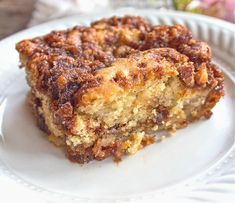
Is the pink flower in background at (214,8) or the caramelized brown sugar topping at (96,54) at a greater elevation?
the caramelized brown sugar topping at (96,54)

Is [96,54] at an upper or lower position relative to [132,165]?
upper

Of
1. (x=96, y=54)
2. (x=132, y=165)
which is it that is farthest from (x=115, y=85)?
(x=132, y=165)

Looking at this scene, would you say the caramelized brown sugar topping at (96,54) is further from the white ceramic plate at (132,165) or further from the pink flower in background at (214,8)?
the pink flower in background at (214,8)

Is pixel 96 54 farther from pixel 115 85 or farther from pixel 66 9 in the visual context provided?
pixel 66 9

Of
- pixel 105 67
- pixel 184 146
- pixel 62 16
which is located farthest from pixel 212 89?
pixel 62 16

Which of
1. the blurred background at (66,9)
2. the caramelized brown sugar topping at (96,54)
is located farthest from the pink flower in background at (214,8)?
the caramelized brown sugar topping at (96,54)

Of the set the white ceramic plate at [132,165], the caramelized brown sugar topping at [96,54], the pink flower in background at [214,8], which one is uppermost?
the caramelized brown sugar topping at [96,54]

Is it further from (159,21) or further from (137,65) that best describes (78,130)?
(159,21)
